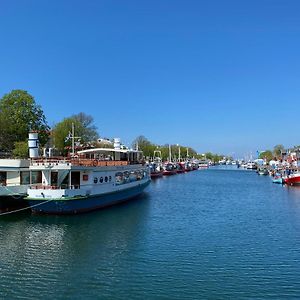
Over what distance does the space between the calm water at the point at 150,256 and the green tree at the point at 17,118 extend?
41.9 m

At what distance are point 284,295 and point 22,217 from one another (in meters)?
29.4

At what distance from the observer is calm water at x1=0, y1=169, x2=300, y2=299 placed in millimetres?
20906

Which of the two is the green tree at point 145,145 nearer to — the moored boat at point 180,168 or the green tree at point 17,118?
the moored boat at point 180,168

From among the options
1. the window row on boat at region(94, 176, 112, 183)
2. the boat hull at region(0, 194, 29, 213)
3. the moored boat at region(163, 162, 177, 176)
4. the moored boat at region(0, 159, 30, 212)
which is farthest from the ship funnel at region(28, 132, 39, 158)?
the moored boat at region(163, 162, 177, 176)

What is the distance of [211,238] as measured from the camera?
32969 millimetres

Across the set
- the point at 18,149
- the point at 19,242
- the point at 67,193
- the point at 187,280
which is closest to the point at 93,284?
the point at 187,280

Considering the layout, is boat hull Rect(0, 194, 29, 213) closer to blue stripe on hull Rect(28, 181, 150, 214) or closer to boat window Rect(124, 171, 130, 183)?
blue stripe on hull Rect(28, 181, 150, 214)

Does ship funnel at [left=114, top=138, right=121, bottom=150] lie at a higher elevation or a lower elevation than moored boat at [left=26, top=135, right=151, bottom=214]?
higher

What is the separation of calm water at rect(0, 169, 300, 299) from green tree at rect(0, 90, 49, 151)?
4192cm

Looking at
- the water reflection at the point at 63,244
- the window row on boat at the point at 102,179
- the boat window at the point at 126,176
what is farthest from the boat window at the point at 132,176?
the water reflection at the point at 63,244

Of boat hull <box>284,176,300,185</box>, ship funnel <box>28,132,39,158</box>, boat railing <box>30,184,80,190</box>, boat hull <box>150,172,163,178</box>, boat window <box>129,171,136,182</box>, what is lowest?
boat hull <box>284,176,300,185</box>

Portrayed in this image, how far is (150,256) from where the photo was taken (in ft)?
89.3

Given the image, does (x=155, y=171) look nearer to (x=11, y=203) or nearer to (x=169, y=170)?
(x=169, y=170)

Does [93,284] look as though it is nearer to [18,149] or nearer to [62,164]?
[62,164]
